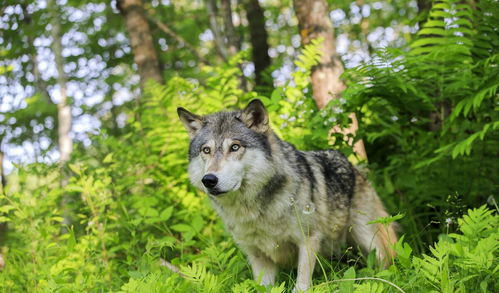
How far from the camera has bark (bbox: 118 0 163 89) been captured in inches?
344

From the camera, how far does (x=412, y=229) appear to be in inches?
200

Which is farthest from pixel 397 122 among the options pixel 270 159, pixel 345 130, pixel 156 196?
pixel 156 196

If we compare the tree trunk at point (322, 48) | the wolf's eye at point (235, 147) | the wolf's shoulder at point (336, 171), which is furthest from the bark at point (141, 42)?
the wolf's eye at point (235, 147)

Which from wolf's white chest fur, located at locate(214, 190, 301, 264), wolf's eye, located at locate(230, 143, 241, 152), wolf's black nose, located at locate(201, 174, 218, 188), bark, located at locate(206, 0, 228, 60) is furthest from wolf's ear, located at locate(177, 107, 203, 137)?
bark, located at locate(206, 0, 228, 60)

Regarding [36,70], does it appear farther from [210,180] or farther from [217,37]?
[210,180]

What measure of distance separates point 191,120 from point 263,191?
1094 millimetres

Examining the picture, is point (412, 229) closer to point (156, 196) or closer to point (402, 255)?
point (402, 255)

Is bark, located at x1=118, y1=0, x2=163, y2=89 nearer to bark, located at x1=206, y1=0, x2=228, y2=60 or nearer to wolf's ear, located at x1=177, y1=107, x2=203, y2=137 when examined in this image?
bark, located at x1=206, y1=0, x2=228, y2=60

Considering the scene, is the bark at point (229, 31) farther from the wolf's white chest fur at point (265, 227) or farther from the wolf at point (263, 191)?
the wolf's white chest fur at point (265, 227)

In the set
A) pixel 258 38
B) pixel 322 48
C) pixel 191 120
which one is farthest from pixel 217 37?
pixel 191 120

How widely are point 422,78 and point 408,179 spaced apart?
118cm

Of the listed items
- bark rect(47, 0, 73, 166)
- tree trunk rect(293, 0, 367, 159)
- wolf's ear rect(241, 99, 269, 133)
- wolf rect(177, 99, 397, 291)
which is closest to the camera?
wolf rect(177, 99, 397, 291)

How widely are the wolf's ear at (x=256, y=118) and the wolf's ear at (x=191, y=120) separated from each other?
0.50 metres

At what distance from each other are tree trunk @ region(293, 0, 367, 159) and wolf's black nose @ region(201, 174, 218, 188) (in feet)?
9.55
